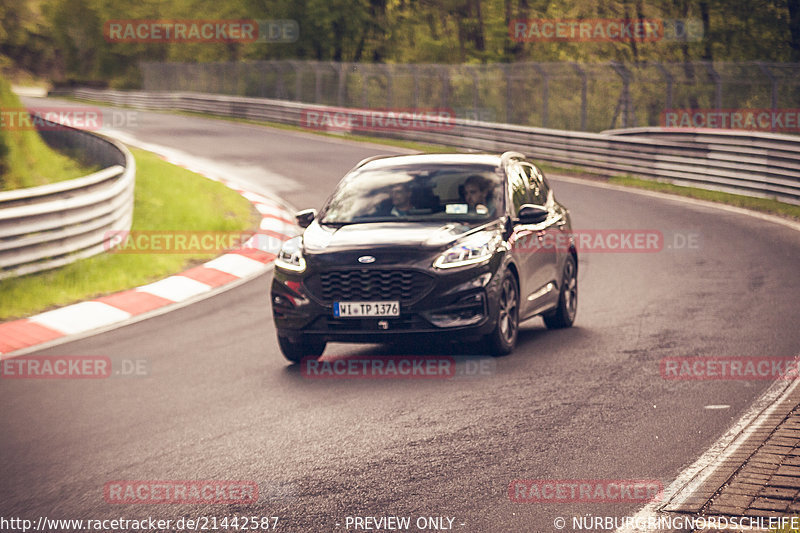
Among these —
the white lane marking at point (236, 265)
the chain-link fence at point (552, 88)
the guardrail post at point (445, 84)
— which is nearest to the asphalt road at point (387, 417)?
the white lane marking at point (236, 265)

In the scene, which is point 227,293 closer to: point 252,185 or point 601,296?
point 601,296

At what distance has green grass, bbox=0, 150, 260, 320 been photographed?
12.9 metres

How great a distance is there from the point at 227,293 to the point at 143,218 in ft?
16.1

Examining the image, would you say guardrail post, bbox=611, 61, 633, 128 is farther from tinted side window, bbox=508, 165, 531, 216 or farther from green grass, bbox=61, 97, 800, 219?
tinted side window, bbox=508, 165, 531, 216

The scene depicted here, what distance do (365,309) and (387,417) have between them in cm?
150

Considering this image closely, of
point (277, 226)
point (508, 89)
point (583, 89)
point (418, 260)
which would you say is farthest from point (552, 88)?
point (418, 260)

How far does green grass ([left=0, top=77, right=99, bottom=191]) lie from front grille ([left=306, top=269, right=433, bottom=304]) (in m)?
7.86

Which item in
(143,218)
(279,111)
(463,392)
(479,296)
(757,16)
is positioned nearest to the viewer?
(463,392)

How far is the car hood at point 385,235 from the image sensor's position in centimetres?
916

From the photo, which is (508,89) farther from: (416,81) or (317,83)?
(317,83)

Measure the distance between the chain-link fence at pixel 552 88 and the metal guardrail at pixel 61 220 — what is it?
13147mm

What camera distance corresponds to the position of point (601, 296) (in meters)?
13.0

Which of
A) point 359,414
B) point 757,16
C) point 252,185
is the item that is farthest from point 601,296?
point 757,16

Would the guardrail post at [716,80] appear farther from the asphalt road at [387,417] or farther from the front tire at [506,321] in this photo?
the front tire at [506,321]
